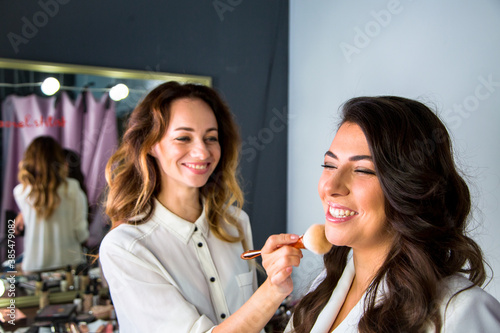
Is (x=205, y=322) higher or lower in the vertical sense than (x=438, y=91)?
lower

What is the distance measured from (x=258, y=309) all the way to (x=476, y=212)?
2.26 feet

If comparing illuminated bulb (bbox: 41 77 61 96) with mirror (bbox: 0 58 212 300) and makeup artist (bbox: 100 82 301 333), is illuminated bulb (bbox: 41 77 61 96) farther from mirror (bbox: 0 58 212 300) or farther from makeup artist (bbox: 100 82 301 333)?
makeup artist (bbox: 100 82 301 333)

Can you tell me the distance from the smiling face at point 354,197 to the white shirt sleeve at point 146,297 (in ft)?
1.71

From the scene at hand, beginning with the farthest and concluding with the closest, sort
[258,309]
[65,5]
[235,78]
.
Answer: [235,78], [65,5], [258,309]

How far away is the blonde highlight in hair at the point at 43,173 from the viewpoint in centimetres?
206

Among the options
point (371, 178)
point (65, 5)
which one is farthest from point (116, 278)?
point (65, 5)

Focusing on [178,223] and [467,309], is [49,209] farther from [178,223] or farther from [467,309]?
[467,309]

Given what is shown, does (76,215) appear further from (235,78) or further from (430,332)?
(430,332)

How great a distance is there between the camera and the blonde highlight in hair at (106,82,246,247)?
1.49 m

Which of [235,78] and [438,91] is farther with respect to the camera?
[235,78]

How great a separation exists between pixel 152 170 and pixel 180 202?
152 millimetres

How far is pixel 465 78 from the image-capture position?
124cm

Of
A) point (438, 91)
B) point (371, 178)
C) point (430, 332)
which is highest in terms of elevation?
point (438, 91)

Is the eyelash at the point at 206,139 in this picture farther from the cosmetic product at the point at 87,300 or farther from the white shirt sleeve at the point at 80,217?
the cosmetic product at the point at 87,300
